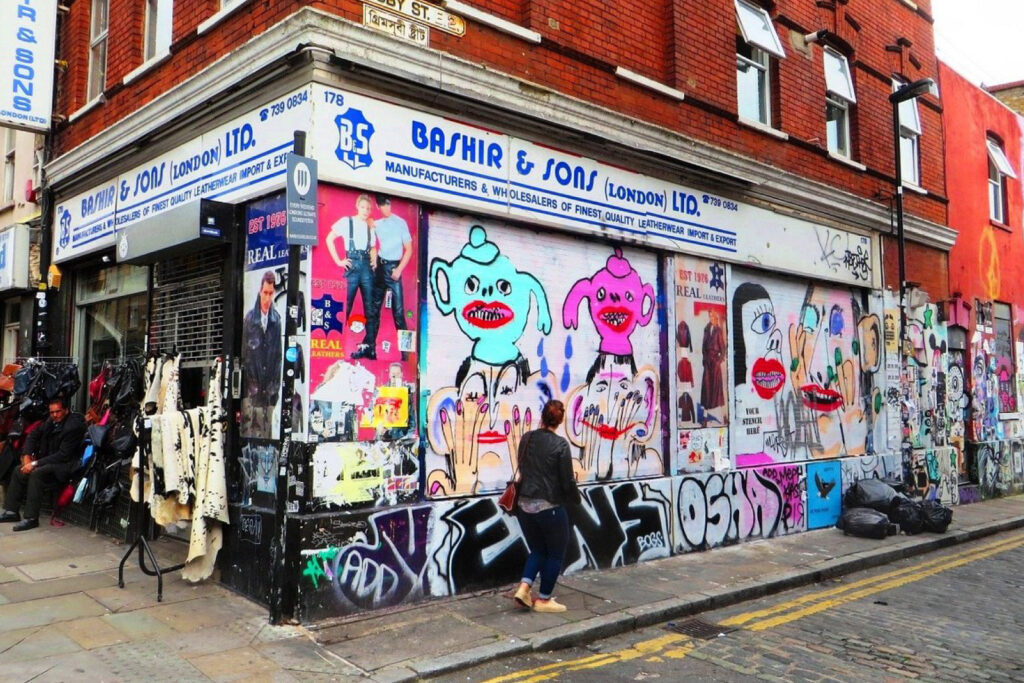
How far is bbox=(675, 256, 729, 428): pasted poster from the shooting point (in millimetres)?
9625

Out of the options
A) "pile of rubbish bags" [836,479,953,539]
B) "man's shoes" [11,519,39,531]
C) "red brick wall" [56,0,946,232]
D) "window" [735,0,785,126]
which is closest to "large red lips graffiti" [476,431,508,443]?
"red brick wall" [56,0,946,232]

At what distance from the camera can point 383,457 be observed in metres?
6.70

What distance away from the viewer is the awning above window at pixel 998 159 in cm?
1678

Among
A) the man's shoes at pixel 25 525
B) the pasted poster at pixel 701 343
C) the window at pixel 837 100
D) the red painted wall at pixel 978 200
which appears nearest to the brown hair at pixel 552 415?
the pasted poster at pixel 701 343

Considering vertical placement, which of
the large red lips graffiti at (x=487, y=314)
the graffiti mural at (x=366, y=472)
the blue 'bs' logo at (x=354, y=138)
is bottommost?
the graffiti mural at (x=366, y=472)

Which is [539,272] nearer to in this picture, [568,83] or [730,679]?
[568,83]

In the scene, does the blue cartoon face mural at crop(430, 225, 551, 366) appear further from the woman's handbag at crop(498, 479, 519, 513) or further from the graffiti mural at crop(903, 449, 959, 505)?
the graffiti mural at crop(903, 449, 959, 505)

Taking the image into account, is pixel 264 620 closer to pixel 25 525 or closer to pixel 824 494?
pixel 25 525

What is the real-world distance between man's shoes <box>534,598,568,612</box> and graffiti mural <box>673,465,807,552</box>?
285 cm

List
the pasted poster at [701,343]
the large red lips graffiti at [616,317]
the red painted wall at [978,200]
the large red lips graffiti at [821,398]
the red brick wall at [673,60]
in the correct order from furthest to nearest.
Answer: the red painted wall at [978,200]
the large red lips graffiti at [821,398]
the pasted poster at [701,343]
the large red lips graffiti at [616,317]
the red brick wall at [673,60]

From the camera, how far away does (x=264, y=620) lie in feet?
19.8

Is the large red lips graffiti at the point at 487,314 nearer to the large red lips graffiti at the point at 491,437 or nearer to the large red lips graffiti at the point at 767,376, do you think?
the large red lips graffiti at the point at 491,437

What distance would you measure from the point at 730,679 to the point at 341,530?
3141mm

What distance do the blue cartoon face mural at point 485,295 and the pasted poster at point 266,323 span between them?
4.62ft
